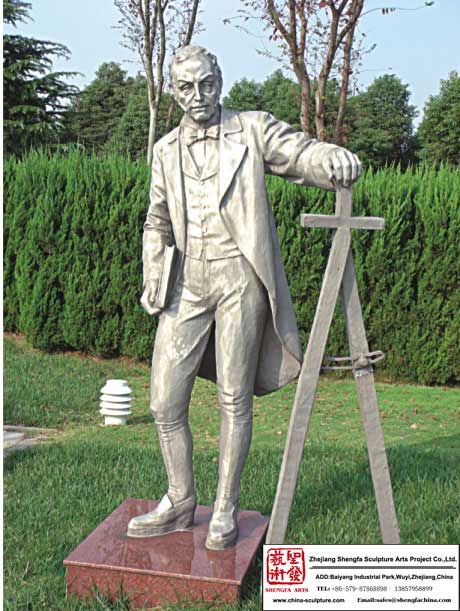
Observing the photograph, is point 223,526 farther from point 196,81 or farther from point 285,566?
point 196,81

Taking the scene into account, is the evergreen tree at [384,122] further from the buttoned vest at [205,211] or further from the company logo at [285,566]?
the company logo at [285,566]

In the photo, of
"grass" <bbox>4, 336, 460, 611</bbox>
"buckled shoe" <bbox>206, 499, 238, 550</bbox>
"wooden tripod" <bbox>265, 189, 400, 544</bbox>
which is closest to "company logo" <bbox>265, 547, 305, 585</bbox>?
"wooden tripod" <bbox>265, 189, 400, 544</bbox>

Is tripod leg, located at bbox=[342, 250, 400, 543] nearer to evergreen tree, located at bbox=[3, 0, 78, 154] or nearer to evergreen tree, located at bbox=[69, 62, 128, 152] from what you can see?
evergreen tree, located at bbox=[3, 0, 78, 154]

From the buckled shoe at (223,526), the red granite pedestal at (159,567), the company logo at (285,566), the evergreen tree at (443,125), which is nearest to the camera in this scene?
the company logo at (285,566)

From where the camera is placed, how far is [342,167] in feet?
10.7

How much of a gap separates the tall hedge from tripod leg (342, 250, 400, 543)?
549 centimetres

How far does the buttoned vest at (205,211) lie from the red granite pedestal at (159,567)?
1.46 meters

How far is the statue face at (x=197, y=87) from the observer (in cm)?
338

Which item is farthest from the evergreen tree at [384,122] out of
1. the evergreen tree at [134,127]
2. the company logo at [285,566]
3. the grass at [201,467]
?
the company logo at [285,566]

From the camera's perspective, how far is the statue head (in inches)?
133

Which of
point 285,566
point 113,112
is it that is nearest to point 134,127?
point 113,112

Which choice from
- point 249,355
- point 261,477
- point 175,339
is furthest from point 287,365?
point 261,477

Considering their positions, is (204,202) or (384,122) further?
(384,122)

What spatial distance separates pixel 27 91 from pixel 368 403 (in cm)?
2153
